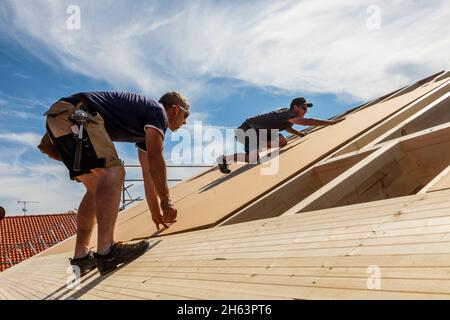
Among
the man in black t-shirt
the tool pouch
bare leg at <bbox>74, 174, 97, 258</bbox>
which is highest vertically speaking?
the man in black t-shirt

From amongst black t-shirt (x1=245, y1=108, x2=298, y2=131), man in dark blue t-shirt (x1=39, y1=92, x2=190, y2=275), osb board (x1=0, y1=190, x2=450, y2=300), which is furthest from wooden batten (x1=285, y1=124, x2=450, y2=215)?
black t-shirt (x1=245, y1=108, x2=298, y2=131)

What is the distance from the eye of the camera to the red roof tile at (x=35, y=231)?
1600 centimetres

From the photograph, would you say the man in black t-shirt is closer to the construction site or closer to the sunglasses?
the construction site

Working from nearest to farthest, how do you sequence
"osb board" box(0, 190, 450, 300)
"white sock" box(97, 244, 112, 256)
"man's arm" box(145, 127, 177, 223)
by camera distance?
"osb board" box(0, 190, 450, 300) < "white sock" box(97, 244, 112, 256) < "man's arm" box(145, 127, 177, 223)

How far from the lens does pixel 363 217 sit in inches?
67.8

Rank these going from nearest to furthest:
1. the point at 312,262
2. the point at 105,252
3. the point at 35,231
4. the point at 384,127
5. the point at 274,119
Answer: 1. the point at 312,262
2. the point at 105,252
3. the point at 384,127
4. the point at 274,119
5. the point at 35,231

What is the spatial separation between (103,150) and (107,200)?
1.00 ft

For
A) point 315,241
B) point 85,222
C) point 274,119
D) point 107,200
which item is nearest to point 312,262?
point 315,241

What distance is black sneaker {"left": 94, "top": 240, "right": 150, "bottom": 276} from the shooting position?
2.30 meters

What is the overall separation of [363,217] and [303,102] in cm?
446

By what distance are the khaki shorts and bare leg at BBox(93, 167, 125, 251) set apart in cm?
6

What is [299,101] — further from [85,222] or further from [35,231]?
[35,231]

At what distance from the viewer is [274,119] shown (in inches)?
230
